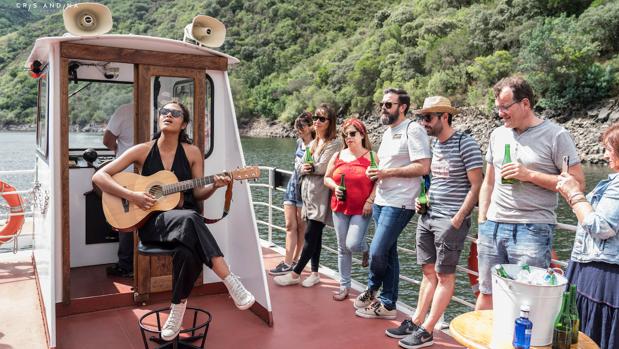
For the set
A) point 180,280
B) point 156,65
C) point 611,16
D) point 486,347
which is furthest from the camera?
point 611,16

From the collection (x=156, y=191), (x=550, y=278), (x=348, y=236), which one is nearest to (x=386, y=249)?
(x=348, y=236)

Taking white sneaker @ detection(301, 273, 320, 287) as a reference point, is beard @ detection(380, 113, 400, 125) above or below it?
above

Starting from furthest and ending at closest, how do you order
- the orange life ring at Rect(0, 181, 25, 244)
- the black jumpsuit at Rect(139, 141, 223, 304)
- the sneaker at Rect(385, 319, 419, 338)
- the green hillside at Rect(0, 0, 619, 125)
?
the green hillside at Rect(0, 0, 619, 125) < the orange life ring at Rect(0, 181, 25, 244) < the sneaker at Rect(385, 319, 419, 338) < the black jumpsuit at Rect(139, 141, 223, 304)

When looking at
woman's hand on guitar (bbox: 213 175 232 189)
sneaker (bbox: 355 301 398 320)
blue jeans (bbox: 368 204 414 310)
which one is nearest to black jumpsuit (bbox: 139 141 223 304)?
woman's hand on guitar (bbox: 213 175 232 189)

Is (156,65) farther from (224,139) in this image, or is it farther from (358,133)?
(358,133)

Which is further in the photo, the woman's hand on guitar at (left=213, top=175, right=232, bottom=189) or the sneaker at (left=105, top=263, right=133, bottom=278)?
the sneaker at (left=105, top=263, right=133, bottom=278)

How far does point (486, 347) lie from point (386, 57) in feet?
235

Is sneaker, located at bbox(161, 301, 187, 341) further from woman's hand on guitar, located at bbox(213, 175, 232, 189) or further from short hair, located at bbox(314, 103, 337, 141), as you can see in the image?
short hair, located at bbox(314, 103, 337, 141)

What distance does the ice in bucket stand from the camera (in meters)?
2.05

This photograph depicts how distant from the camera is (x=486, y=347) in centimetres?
213

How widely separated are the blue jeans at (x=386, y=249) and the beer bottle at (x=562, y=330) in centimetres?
199

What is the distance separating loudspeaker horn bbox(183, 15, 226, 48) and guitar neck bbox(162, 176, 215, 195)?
4.57 ft

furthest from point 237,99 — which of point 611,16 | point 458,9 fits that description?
point 611,16

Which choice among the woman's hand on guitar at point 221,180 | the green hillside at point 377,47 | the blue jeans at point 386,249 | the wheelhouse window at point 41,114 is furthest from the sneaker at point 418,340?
the green hillside at point 377,47
